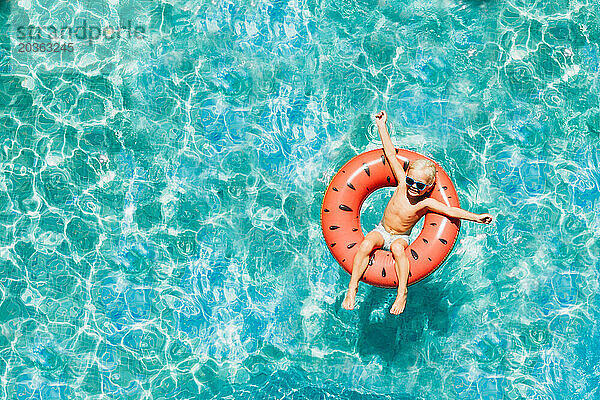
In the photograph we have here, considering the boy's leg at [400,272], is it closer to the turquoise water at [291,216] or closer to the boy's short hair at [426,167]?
the boy's short hair at [426,167]

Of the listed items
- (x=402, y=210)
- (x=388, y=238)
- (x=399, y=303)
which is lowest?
(x=399, y=303)

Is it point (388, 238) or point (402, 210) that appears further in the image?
point (388, 238)

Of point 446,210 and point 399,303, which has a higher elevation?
point 446,210

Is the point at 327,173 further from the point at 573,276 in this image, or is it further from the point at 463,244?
the point at 573,276

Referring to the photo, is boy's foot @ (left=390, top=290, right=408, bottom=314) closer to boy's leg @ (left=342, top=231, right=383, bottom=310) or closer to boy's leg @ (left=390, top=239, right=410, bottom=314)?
boy's leg @ (left=390, top=239, right=410, bottom=314)

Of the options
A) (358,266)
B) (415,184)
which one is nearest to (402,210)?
(415,184)

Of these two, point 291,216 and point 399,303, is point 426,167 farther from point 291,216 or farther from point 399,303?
point 291,216

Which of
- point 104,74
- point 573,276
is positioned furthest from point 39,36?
point 573,276

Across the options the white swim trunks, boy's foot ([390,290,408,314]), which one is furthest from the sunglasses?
boy's foot ([390,290,408,314])
